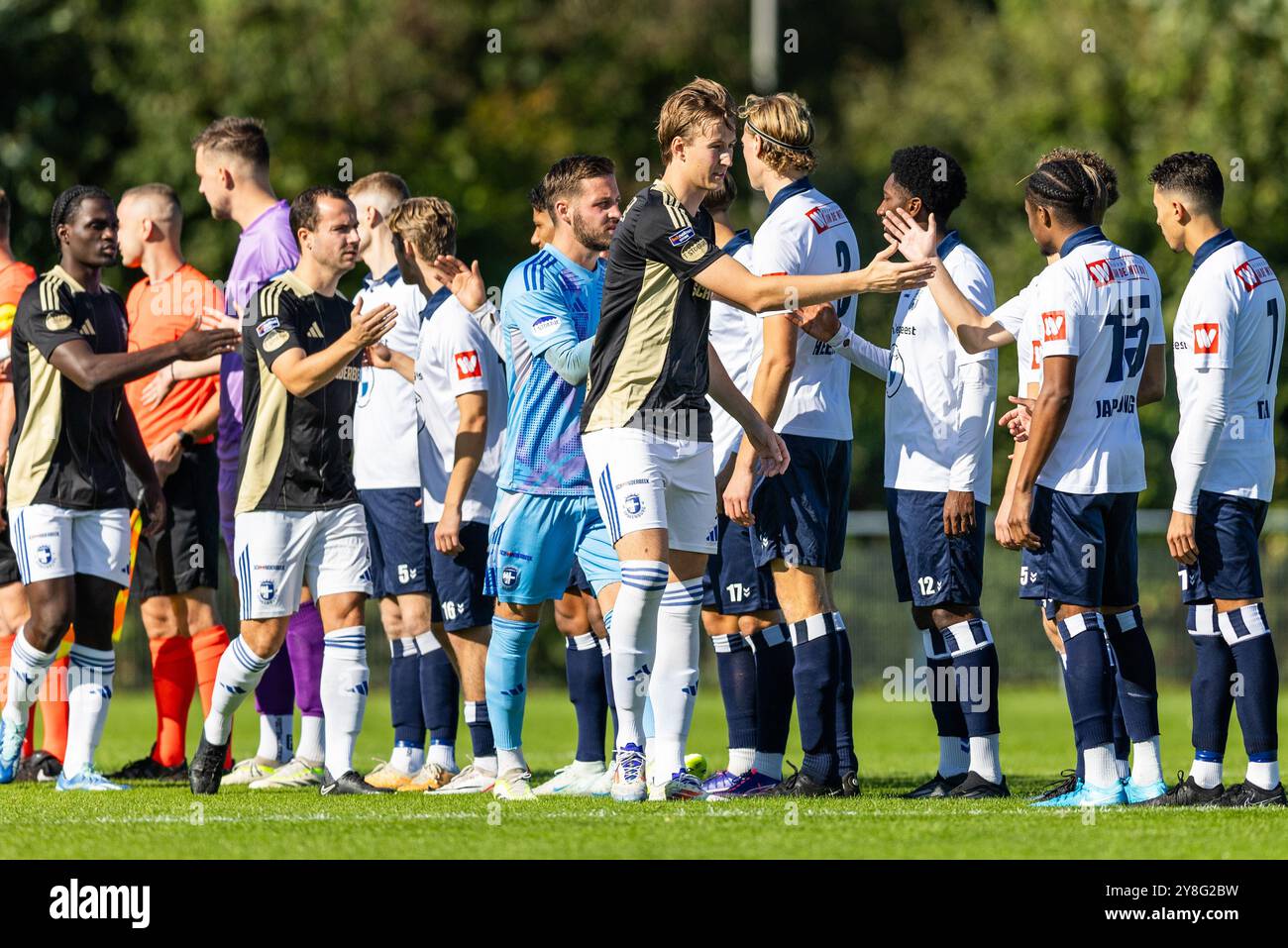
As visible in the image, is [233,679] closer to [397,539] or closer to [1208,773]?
[397,539]

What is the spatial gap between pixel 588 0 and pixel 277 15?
6694 mm

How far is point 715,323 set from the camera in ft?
30.6

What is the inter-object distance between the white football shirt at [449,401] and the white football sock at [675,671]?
186 centimetres

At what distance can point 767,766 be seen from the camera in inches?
344

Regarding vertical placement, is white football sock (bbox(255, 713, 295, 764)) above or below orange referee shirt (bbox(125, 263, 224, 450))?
below

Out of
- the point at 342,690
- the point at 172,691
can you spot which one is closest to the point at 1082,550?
the point at 342,690

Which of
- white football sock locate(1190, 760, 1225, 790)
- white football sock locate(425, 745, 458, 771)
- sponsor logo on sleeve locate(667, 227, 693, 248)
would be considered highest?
sponsor logo on sleeve locate(667, 227, 693, 248)

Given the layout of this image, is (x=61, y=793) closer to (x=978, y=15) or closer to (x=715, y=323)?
(x=715, y=323)

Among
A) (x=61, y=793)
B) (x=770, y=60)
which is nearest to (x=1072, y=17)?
(x=770, y=60)

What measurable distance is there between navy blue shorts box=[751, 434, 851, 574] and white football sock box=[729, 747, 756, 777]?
2.84 ft

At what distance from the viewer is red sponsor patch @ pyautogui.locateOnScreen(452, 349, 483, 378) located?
905 cm

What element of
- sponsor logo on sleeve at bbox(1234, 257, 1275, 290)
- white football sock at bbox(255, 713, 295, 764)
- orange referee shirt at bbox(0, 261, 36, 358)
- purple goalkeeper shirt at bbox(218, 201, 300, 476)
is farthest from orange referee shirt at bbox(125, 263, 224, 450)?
sponsor logo on sleeve at bbox(1234, 257, 1275, 290)

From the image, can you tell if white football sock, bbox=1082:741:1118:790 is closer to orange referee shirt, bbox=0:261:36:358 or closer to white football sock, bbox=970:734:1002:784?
white football sock, bbox=970:734:1002:784
